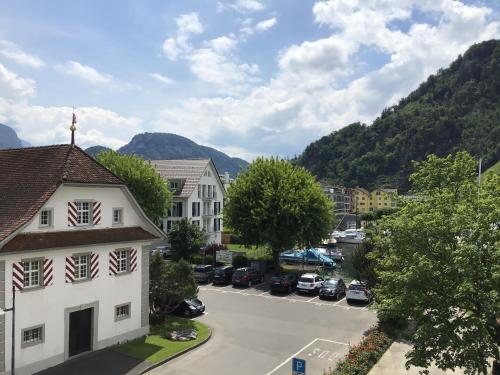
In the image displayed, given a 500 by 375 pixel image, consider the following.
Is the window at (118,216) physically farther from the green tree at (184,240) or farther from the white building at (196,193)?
the white building at (196,193)

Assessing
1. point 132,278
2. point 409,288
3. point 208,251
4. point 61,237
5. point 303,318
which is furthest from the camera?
point 208,251

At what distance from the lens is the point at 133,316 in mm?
26656

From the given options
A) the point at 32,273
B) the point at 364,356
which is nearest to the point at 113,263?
the point at 32,273

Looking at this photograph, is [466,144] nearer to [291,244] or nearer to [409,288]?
[291,244]

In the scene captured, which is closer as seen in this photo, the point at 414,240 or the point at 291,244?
the point at 414,240

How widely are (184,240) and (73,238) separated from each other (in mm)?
27970

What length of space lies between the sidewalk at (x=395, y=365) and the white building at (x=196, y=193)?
139 ft

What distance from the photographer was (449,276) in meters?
16.7

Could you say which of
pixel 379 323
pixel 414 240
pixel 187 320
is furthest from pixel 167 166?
pixel 414 240

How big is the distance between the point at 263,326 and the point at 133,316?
27.1 feet

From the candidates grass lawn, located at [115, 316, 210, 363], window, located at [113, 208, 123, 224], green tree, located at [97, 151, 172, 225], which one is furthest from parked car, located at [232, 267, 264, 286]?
window, located at [113, 208, 123, 224]

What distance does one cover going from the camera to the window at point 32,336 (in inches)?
835

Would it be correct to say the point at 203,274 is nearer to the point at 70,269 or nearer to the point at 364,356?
the point at 70,269

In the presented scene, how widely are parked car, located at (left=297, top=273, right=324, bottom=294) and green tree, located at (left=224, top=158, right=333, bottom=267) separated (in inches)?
269
